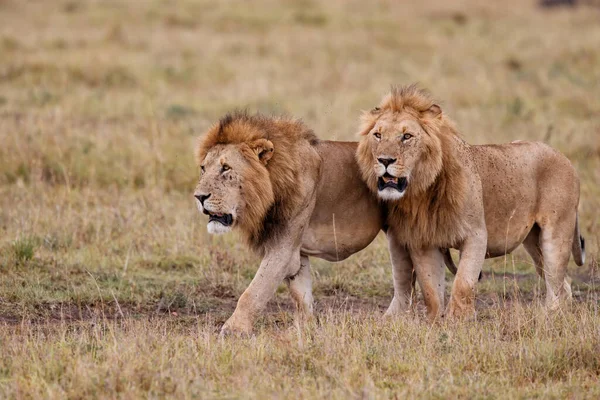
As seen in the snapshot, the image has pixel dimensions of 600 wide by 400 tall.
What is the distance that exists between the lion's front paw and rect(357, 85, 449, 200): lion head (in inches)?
40.9

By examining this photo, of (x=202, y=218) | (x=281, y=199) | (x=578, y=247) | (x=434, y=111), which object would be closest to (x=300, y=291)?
(x=281, y=199)

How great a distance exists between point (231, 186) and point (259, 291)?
0.61m

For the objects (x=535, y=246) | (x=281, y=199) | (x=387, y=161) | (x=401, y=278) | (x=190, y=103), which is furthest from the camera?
(x=190, y=103)

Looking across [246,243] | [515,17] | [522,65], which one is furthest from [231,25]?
[246,243]

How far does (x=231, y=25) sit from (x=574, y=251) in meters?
14.2

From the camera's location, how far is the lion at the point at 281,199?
5.54 meters

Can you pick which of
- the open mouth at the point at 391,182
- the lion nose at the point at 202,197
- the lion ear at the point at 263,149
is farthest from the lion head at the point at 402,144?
the lion nose at the point at 202,197

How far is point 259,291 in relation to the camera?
564 cm

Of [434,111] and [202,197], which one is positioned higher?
[434,111]

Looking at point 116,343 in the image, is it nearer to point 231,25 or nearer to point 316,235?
point 316,235

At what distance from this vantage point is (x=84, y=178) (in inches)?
383

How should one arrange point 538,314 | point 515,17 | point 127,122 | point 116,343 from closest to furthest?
point 116,343 < point 538,314 < point 127,122 < point 515,17

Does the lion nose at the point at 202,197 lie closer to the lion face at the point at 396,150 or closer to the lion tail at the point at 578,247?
the lion face at the point at 396,150

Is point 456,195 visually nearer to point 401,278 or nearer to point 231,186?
point 401,278
